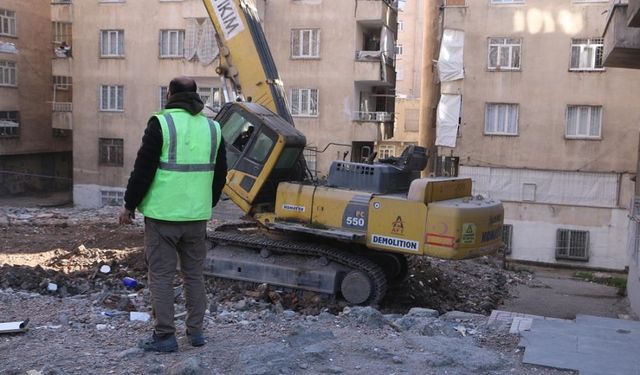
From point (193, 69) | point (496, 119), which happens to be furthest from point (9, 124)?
point (496, 119)

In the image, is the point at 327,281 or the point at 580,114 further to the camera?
the point at 580,114

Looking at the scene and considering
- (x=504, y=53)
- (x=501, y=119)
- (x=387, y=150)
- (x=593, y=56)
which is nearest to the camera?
(x=593, y=56)

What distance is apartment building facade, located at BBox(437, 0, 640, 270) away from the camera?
2348 centimetres

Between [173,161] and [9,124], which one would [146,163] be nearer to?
[173,161]

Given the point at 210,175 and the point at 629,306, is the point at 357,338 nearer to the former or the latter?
the point at 210,175

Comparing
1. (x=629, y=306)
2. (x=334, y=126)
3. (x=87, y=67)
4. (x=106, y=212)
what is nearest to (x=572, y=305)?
(x=629, y=306)

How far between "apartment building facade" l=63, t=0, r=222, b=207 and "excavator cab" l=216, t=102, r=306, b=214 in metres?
18.0

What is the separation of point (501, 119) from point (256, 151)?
16523 mm

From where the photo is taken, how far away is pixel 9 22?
3091 cm

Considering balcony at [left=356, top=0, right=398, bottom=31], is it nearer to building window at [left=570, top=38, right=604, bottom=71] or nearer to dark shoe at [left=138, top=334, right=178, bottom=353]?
building window at [left=570, top=38, right=604, bottom=71]

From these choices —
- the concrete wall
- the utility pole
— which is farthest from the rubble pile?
the utility pole

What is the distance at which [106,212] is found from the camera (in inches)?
729

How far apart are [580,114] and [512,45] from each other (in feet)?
10.9

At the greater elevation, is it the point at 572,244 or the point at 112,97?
the point at 112,97
